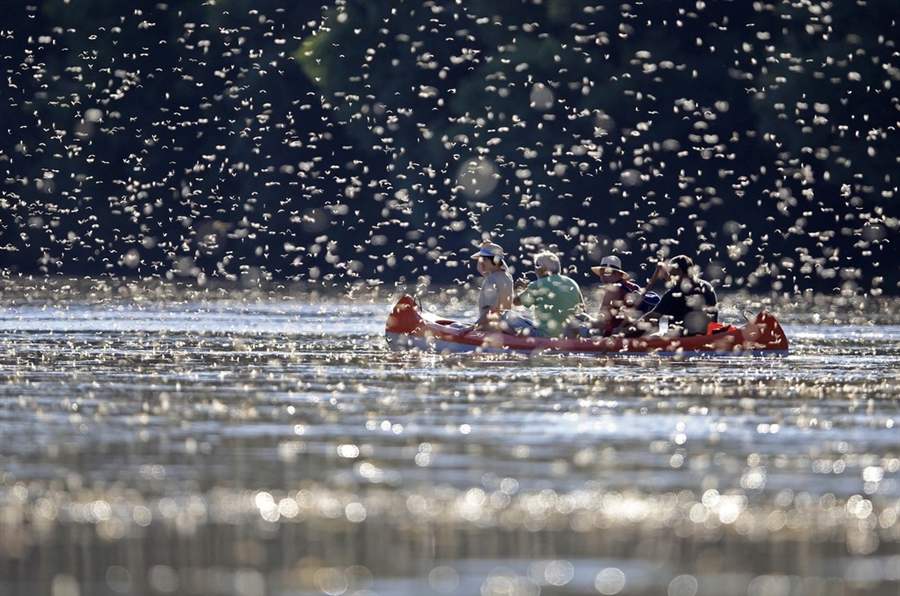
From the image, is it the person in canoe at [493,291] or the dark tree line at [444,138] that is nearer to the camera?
the person in canoe at [493,291]

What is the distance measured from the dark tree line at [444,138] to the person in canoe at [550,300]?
2695 centimetres

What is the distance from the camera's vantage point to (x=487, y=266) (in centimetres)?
2633

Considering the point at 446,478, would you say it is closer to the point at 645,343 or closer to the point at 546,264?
the point at 645,343

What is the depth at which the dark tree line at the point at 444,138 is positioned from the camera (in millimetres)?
55000

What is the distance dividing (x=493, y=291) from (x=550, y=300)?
0.69m

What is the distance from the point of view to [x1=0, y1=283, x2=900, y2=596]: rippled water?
9578 mm

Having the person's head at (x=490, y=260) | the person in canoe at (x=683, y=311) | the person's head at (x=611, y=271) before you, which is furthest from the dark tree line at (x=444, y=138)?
the person's head at (x=611, y=271)

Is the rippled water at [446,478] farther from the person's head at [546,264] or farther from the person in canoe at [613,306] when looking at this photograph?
the person's head at [546,264]

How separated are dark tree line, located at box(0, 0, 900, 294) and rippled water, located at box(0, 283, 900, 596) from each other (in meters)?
31.8

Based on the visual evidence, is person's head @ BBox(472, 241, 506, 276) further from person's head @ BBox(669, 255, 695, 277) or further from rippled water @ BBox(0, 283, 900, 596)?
rippled water @ BBox(0, 283, 900, 596)

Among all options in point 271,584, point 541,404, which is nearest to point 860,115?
point 541,404

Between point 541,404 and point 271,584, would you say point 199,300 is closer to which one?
point 541,404

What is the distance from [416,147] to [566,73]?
7471mm

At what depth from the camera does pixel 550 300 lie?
26250mm
